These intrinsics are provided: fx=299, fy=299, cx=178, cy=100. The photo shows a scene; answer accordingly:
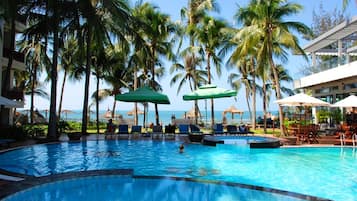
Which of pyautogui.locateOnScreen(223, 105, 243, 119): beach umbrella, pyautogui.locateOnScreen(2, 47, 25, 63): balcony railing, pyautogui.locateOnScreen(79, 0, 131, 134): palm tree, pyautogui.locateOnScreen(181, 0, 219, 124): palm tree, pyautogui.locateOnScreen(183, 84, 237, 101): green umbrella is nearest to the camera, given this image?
pyautogui.locateOnScreen(79, 0, 131, 134): palm tree

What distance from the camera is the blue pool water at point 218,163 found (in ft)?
25.6

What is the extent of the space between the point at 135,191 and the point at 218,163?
4.10 meters

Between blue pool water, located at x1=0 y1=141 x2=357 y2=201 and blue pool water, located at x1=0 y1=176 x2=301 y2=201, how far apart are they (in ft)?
3.37

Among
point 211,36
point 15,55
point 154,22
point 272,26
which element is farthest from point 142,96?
point 15,55

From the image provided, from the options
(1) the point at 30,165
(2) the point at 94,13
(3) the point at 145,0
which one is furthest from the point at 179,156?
(3) the point at 145,0

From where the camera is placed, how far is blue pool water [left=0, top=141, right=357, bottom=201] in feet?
25.6

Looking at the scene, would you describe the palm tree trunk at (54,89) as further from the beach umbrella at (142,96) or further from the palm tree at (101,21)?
the beach umbrella at (142,96)

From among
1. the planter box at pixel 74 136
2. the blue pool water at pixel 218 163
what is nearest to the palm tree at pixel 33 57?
the planter box at pixel 74 136

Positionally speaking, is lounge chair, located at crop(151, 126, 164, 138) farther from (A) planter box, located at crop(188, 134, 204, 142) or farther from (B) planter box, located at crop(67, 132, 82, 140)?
(B) planter box, located at crop(67, 132, 82, 140)

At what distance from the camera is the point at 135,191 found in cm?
697

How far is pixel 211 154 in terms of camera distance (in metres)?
12.3

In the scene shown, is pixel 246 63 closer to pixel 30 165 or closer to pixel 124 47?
pixel 124 47

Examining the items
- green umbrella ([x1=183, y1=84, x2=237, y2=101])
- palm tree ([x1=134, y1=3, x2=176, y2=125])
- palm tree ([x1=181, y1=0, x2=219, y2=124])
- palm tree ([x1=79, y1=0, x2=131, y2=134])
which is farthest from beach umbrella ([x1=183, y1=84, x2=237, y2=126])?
palm tree ([x1=181, y1=0, x2=219, y2=124])

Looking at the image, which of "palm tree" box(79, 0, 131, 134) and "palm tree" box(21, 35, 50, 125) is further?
"palm tree" box(21, 35, 50, 125)
